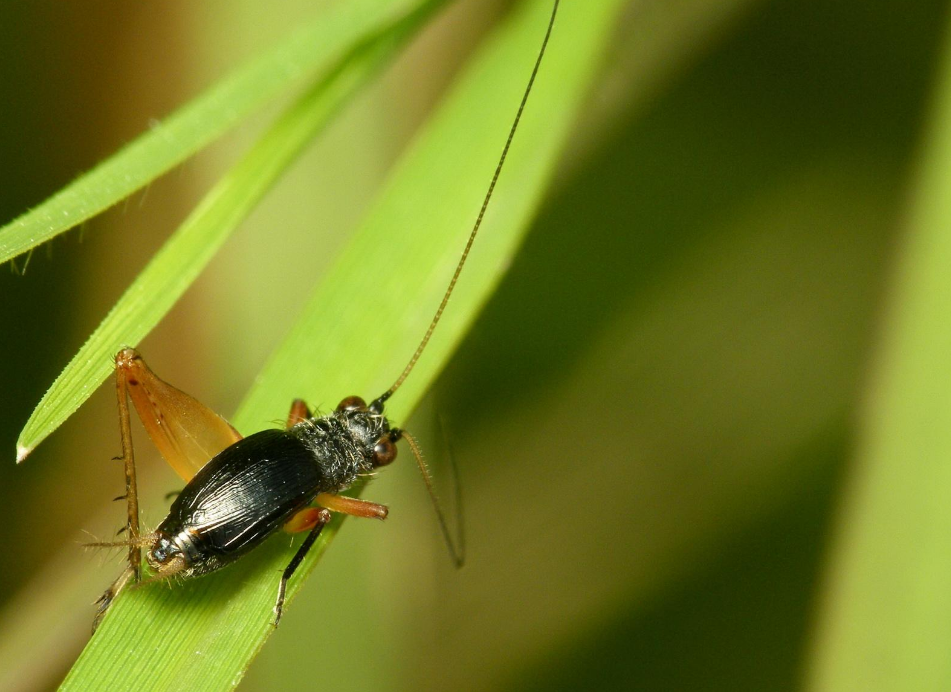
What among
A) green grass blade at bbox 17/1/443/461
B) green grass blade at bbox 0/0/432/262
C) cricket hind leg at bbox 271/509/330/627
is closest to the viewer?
green grass blade at bbox 17/1/443/461

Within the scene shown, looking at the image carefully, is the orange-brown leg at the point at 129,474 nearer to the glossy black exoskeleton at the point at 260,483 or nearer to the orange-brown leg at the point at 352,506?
the glossy black exoskeleton at the point at 260,483

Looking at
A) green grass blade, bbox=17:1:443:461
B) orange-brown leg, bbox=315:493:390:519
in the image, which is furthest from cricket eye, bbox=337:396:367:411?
green grass blade, bbox=17:1:443:461

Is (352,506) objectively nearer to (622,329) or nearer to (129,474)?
(129,474)

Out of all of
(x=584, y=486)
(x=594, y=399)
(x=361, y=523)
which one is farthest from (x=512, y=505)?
(x=361, y=523)

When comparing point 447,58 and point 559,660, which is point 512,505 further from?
A: point 447,58

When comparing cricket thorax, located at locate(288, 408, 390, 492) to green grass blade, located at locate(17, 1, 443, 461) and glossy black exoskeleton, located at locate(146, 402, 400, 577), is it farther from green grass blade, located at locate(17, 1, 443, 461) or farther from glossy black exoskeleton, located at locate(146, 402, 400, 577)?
green grass blade, located at locate(17, 1, 443, 461)

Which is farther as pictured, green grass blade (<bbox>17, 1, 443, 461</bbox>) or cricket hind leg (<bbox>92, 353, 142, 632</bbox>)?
cricket hind leg (<bbox>92, 353, 142, 632</bbox>)
